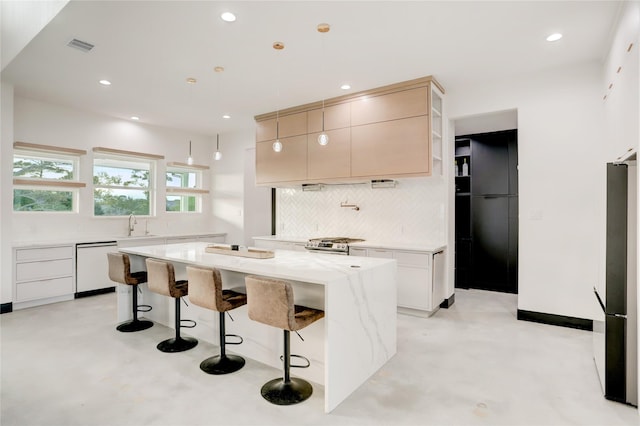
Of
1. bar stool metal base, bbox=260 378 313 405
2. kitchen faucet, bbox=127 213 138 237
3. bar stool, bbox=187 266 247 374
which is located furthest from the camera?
kitchen faucet, bbox=127 213 138 237

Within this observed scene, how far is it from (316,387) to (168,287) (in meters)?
1.58

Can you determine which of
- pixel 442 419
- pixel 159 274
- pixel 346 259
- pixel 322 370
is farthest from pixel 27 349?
pixel 442 419

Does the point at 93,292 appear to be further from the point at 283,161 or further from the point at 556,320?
the point at 556,320

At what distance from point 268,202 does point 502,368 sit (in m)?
5.21

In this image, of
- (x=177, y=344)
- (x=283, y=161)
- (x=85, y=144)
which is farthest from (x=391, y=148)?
(x=85, y=144)

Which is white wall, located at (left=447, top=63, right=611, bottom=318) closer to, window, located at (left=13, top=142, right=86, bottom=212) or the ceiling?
the ceiling

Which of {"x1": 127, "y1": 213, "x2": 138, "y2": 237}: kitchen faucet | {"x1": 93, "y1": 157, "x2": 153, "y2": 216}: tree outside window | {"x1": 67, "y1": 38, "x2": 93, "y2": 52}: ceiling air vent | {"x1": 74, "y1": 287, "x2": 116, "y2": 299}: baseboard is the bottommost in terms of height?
{"x1": 74, "y1": 287, "x2": 116, "y2": 299}: baseboard

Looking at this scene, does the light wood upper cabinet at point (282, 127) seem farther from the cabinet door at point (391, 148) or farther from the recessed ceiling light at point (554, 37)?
the recessed ceiling light at point (554, 37)

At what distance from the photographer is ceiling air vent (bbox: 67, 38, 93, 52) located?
10.4 ft

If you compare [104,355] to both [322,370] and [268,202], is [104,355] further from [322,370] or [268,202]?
[268,202]

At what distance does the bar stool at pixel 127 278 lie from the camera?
3549 millimetres

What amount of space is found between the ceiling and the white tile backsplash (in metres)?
1.46

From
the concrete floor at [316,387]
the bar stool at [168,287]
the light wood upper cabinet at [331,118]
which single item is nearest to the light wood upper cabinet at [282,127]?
the light wood upper cabinet at [331,118]

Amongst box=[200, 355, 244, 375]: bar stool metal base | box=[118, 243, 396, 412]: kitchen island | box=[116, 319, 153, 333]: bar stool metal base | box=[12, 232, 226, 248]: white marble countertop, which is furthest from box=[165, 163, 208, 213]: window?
box=[200, 355, 244, 375]: bar stool metal base
